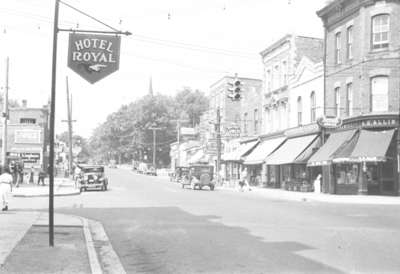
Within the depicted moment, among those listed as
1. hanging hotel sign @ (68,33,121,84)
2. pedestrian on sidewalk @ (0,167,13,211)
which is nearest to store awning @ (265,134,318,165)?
pedestrian on sidewalk @ (0,167,13,211)

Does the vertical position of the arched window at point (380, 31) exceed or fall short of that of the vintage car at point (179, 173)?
it exceeds it

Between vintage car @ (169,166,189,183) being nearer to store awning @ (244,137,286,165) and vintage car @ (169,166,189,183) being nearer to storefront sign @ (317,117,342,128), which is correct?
store awning @ (244,137,286,165)

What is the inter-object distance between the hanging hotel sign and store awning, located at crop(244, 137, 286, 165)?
1328 inches

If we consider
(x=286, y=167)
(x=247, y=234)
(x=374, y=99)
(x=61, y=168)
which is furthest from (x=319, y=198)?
(x=61, y=168)

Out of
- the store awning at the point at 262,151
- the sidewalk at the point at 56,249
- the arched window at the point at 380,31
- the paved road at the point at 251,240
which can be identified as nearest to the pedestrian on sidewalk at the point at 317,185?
the store awning at the point at 262,151

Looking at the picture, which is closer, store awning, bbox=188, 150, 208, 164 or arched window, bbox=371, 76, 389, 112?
arched window, bbox=371, 76, 389, 112

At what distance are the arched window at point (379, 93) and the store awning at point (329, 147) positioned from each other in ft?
6.93

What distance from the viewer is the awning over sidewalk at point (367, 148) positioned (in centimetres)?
3136

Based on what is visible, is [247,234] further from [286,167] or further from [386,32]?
[286,167]

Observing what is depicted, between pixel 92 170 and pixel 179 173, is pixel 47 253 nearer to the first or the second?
pixel 92 170

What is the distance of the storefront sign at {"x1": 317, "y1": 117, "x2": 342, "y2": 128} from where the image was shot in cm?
3438

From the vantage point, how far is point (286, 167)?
45000 millimetres

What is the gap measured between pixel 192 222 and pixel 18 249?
23.0 feet

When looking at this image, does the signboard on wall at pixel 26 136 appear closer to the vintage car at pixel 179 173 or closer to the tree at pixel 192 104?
the vintage car at pixel 179 173
